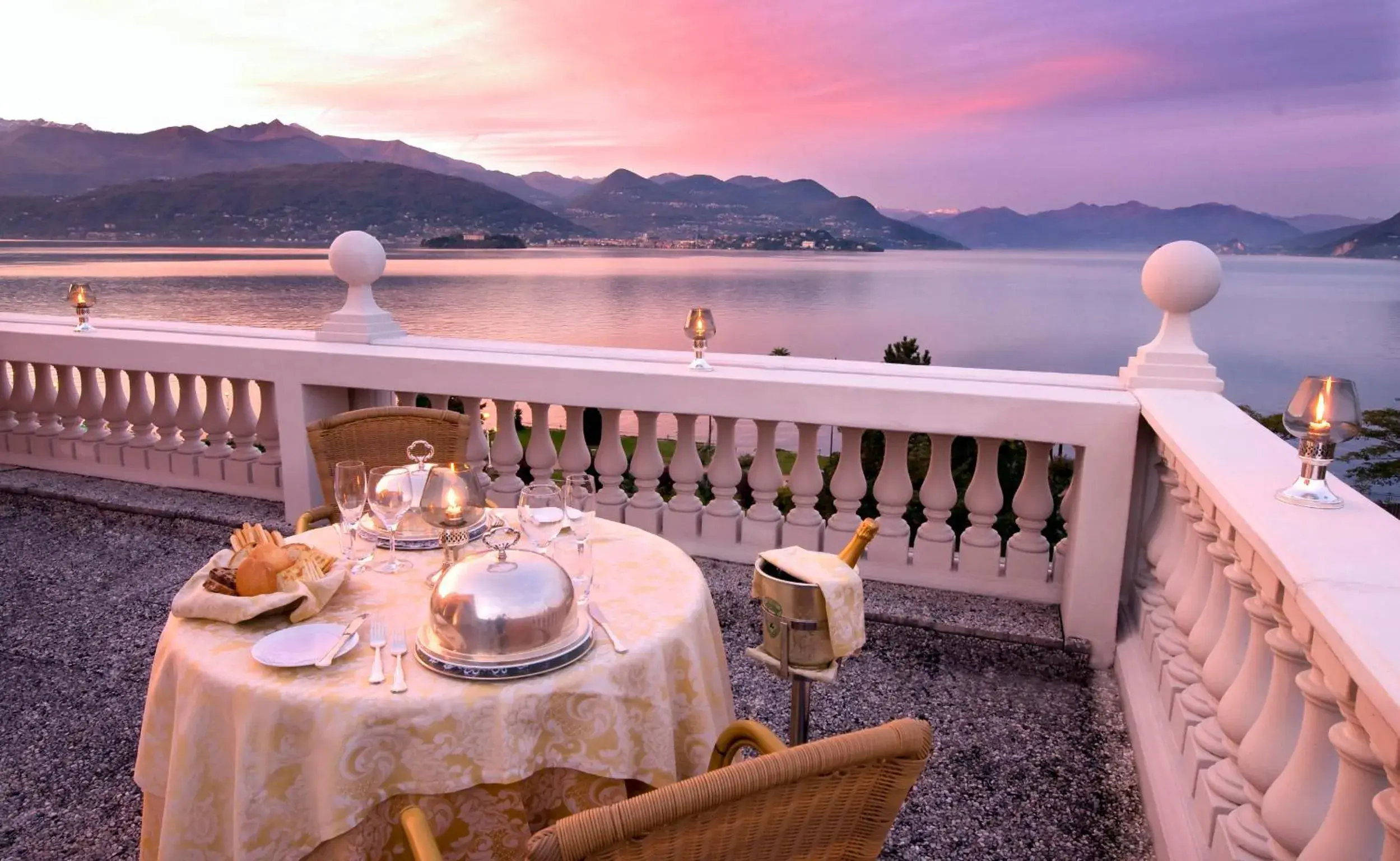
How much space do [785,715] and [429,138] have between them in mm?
11149

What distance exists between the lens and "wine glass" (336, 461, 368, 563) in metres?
1.61

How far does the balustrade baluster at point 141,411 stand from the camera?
4.26 m

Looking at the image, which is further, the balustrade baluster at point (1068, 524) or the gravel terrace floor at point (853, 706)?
the balustrade baluster at point (1068, 524)

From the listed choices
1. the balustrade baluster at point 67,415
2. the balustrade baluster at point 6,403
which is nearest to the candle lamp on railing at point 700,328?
the balustrade baluster at point 67,415

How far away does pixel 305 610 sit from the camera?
1.44 m

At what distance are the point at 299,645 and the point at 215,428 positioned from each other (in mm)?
3326

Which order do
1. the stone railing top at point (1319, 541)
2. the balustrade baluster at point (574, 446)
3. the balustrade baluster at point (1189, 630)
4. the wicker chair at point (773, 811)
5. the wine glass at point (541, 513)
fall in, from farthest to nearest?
the balustrade baluster at point (574, 446) → the balustrade baluster at point (1189, 630) → the wine glass at point (541, 513) → the stone railing top at point (1319, 541) → the wicker chair at point (773, 811)

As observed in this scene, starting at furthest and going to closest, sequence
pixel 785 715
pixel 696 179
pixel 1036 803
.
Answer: pixel 696 179, pixel 785 715, pixel 1036 803

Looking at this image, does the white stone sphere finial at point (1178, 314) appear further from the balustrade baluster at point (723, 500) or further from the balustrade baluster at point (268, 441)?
the balustrade baluster at point (268, 441)

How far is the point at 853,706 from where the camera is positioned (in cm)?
262

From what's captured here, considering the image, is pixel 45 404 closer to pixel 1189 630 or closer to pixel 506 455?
pixel 506 455

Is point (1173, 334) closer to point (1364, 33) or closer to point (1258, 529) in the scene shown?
point (1258, 529)

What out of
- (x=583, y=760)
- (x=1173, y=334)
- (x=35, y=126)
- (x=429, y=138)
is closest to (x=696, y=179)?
(x=429, y=138)

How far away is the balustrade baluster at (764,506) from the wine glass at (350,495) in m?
1.85
